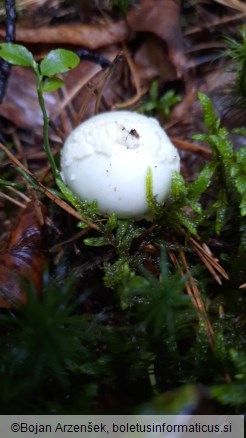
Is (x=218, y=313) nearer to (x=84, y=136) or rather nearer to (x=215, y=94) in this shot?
(x=84, y=136)

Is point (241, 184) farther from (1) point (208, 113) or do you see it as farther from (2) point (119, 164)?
(2) point (119, 164)

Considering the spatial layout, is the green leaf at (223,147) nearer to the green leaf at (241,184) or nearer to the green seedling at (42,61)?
the green leaf at (241,184)

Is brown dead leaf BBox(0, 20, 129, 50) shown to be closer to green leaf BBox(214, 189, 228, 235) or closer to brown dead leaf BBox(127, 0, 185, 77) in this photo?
brown dead leaf BBox(127, 0, 185, 77)

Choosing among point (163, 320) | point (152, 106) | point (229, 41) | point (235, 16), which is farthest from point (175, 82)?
point (163, 320)

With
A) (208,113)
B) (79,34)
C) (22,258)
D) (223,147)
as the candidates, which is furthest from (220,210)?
(79,34)

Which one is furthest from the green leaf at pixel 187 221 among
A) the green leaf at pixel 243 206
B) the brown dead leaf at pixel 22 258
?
the brown dead leaf at pixel 22 258
